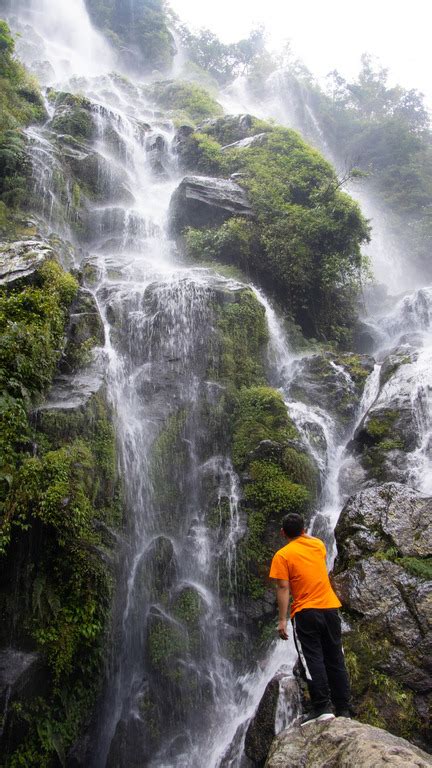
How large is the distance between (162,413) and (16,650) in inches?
207

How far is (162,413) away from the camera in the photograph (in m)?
10.2

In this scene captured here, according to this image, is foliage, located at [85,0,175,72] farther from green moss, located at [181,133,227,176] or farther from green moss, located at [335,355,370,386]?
green moss, located at [335,355,370,386]

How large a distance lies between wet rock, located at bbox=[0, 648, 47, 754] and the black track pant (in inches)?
157

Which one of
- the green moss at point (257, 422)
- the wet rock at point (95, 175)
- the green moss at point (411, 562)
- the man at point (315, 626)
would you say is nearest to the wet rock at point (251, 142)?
the wet rock at point (95, 175)

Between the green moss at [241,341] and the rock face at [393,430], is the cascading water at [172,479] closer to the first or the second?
the rock face at [393,430]

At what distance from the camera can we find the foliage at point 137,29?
35.4 m

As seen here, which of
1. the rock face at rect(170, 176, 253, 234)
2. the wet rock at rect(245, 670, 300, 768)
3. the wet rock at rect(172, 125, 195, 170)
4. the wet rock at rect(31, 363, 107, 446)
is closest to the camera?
the wet rock at rect(245, 670, 300, 768)

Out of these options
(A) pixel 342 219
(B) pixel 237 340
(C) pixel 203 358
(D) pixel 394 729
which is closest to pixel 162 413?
(C) pixel 203 358

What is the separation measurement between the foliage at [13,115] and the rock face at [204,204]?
5336mm

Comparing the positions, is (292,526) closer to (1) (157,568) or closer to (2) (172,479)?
(1) (157,568)

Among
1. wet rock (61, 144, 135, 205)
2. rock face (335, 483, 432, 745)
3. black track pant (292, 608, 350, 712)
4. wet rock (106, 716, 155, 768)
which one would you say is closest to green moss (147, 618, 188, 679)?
wet rock (106, 716, 155, 768)

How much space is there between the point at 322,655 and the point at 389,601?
243 cm

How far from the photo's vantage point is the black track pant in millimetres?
3879

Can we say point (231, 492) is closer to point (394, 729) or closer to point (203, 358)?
point (203, 358)
